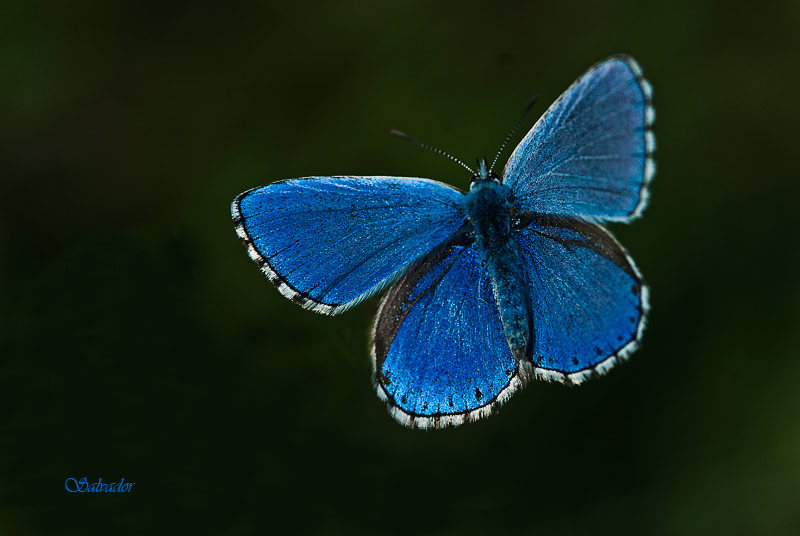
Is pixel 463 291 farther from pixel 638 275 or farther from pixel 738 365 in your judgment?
pixel 738 365

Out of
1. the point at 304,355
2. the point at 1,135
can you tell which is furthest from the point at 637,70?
the point at 1,135

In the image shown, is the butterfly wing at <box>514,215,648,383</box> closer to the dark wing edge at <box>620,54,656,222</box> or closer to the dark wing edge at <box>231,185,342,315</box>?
the dark wing edge at <box>620,54,656,222</box>

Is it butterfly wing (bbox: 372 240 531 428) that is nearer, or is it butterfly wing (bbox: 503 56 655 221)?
butterfly wing (bbox: 503 56 655 221)

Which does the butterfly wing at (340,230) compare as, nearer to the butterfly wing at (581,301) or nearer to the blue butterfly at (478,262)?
the blue butterfly at (478,262)
